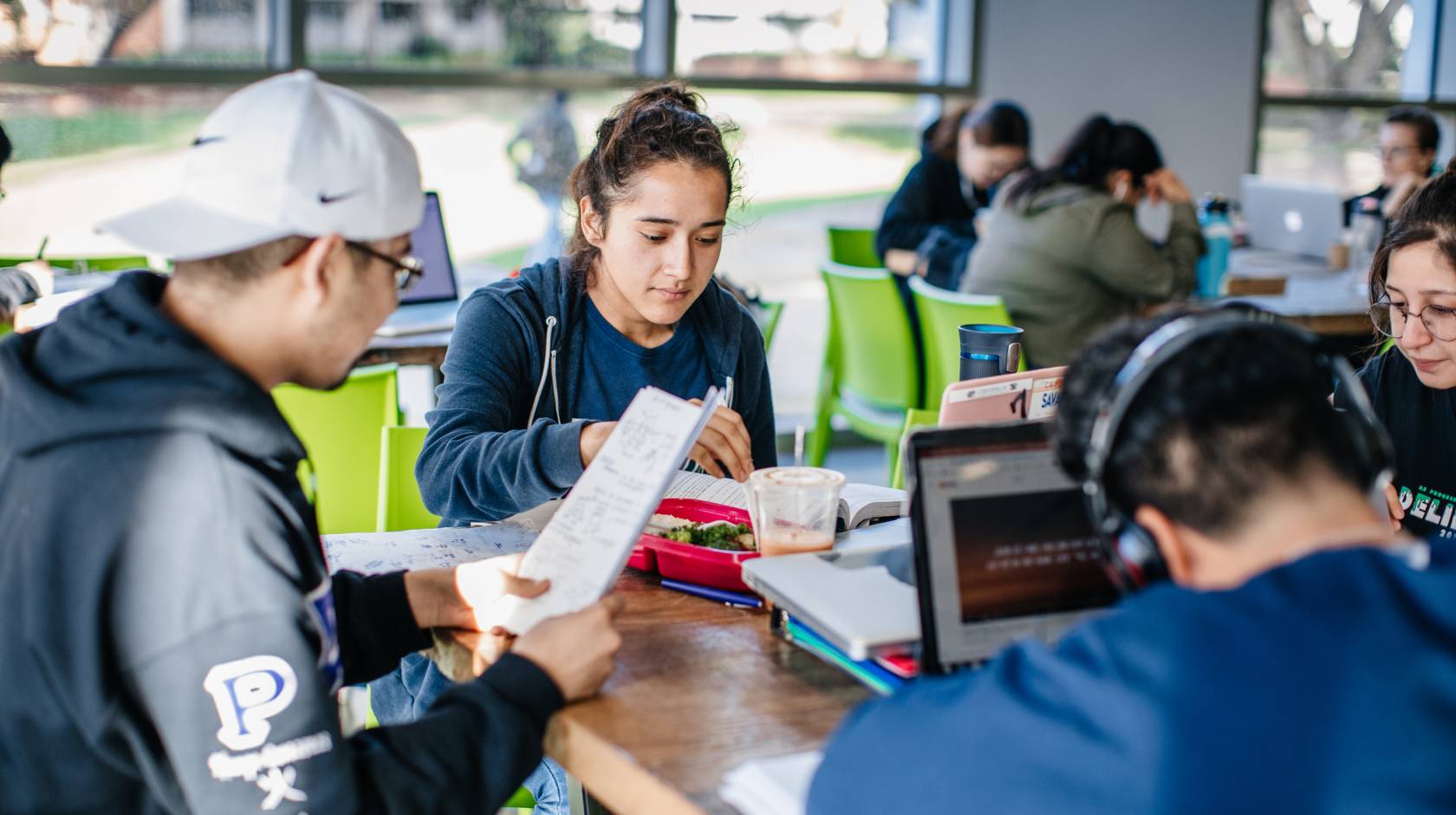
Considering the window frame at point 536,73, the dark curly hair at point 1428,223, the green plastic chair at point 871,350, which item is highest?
the window frame at point 536,73

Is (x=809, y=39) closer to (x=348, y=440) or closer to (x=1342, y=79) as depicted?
(x=1342, y=79)

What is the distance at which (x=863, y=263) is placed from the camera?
17.7 feet

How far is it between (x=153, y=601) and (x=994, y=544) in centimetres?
74

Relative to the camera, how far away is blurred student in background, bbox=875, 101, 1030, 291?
16.1ft

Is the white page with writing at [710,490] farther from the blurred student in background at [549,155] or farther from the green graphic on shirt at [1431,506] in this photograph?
the blurred student in background at [549,155]

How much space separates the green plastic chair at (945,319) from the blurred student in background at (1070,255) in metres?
0.27

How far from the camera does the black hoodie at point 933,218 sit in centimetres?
487

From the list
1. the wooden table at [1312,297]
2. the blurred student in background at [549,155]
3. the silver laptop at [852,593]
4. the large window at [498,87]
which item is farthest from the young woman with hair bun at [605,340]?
the blurred student in background at [549,155]

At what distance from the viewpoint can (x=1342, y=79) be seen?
6820 millimetres

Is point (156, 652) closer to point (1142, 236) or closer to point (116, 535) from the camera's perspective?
point (116, 535)

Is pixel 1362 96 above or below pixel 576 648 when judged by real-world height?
above

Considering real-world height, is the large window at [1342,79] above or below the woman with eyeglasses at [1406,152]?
above

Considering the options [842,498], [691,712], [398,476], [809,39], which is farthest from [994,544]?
[809,39]

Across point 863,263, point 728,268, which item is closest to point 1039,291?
point 863,263
